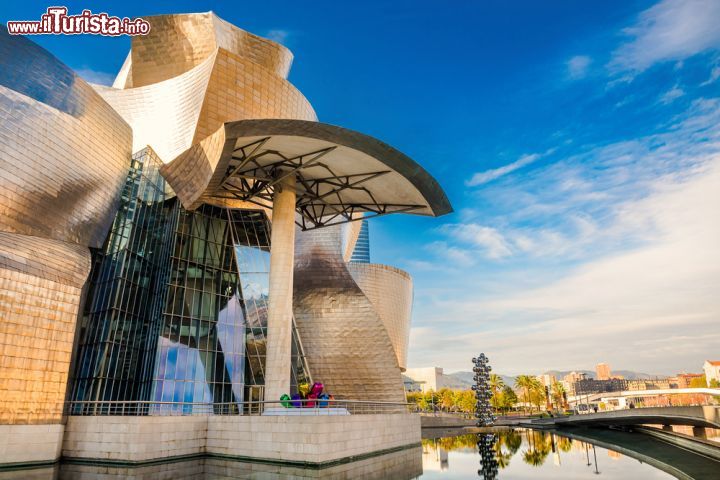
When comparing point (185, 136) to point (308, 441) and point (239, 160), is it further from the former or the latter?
point (308, 441)

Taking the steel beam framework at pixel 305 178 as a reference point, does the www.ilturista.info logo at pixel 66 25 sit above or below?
above

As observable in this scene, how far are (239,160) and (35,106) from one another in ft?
33.8

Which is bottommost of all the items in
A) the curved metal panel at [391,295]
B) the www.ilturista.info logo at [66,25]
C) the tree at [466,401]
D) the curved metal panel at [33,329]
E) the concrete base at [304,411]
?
the tree at [466,401]

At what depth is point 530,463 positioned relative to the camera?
51.3ft

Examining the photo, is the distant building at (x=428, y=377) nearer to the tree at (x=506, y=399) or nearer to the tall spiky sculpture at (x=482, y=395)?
the tree at (x=506, y=399)

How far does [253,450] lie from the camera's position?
1566cm

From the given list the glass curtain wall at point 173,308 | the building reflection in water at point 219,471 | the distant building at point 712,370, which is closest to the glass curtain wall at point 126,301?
the glass curtain wall at point 173,308

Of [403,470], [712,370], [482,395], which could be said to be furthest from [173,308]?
[712,370]

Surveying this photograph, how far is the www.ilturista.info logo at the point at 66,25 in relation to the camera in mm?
22359

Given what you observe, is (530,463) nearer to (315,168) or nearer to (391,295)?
(315,168)

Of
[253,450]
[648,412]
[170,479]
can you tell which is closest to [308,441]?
[253,450]

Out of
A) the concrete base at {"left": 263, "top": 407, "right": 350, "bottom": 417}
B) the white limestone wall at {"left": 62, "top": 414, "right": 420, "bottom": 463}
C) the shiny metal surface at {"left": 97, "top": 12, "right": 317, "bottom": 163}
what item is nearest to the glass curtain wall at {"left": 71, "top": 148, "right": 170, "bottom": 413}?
the shiny metal surface at {"left": 97, "top": 12, "right": 317, "bottom": 163}

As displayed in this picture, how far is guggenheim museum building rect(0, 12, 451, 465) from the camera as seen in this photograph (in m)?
17.0

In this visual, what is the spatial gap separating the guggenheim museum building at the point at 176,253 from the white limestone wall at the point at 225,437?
0.10 m
